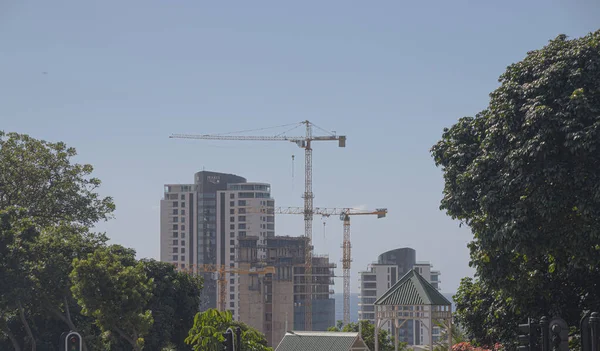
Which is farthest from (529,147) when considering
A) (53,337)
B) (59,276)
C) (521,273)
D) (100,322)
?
(53,337)

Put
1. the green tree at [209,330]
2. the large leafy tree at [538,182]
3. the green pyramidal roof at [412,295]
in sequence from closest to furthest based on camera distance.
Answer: the large leafy tree at [538,182], the green tree at [209,330], the green pyramidal roof at [412,295]

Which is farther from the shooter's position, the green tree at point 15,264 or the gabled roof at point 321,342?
the gabled roof at point 321,342

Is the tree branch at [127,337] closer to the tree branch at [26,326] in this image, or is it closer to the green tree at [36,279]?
the green tree at [36,279]

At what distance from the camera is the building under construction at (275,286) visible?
589 feet

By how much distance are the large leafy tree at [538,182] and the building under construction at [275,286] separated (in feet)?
485

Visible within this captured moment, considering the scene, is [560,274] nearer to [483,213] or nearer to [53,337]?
[483,213]

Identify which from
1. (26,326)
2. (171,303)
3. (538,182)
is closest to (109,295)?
(26,326)

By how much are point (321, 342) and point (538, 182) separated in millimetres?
25968

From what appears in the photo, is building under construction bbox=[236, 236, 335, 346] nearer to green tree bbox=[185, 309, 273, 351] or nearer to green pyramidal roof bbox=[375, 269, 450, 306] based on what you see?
green pyramidal roof bbox=[375, 269, 450, 306]

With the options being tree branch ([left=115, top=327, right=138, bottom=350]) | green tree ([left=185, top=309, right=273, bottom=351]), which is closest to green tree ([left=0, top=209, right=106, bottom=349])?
tree branch ([left=115, top=327, right=138, bottom=350])

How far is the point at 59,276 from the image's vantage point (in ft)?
136

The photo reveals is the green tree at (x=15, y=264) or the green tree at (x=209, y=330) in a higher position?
the green tree at (x=15, y=264)

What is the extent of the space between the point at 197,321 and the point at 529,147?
15.7m

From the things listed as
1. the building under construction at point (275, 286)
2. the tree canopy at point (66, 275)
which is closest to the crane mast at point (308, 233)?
the building under construction at point (275, 286)
